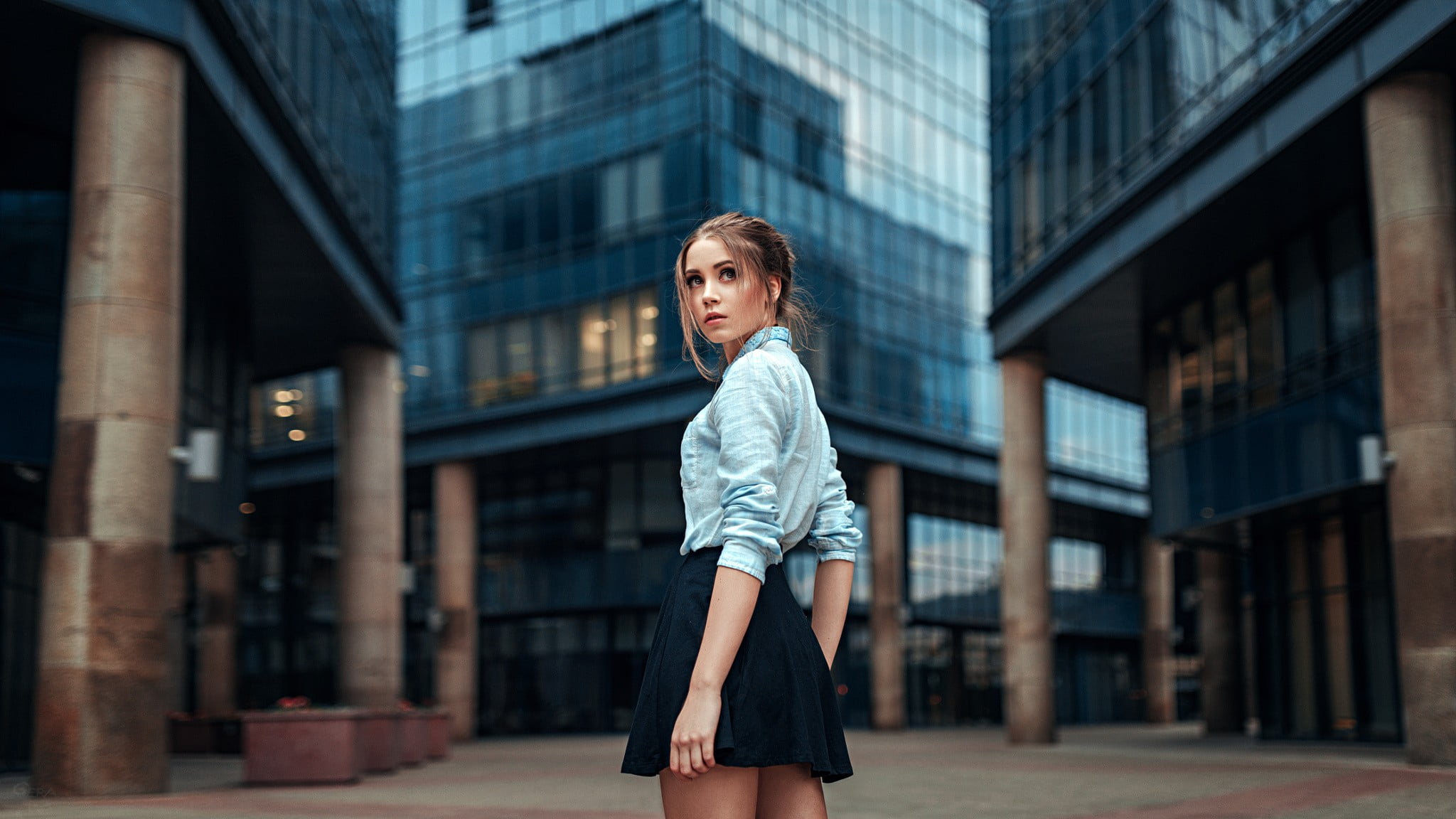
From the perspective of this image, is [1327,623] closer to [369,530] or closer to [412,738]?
[412,738]

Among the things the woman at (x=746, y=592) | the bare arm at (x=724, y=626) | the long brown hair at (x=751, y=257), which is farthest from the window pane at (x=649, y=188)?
the bare arm at (x=724, y=626)

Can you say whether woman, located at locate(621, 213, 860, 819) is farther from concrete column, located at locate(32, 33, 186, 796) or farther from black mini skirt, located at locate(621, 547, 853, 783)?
concrete column, located at locate(32, 33, 186, 796)

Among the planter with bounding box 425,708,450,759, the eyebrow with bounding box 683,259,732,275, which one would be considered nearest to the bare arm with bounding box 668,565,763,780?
the eyebrow with bounding box 683,259,732,275

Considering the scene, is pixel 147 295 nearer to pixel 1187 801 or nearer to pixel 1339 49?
pixel 1187 801

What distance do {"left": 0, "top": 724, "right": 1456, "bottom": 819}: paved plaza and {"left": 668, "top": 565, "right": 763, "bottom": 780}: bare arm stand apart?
395 inches

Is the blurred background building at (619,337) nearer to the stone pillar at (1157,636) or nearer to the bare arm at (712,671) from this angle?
the stone pillar at (1157,636)

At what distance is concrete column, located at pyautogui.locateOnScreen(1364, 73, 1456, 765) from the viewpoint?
16656 millimetres

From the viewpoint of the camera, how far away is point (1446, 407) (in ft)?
56.0

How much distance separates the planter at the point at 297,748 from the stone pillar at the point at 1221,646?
22858 mm

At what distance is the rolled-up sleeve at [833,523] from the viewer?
10.2 feet

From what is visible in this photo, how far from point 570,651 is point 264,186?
23.8 meters

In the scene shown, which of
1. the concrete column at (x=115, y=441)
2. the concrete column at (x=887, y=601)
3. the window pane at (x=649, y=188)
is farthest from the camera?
the concrete column at (x=887, y=601)

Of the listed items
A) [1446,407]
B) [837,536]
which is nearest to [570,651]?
[1446,407]

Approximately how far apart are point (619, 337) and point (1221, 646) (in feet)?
54.3
